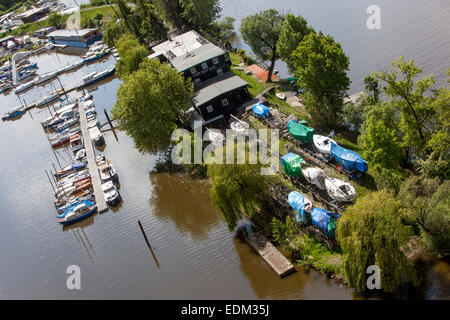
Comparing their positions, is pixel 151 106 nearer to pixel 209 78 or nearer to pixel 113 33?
pixel 209 78

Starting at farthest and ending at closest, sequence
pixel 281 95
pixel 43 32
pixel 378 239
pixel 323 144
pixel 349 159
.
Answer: pixel 43 32 < pixel 281 95 < pixel 323 144 < pixel 349 159 < pixel 378 239

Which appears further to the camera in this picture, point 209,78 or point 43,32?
point 43,32

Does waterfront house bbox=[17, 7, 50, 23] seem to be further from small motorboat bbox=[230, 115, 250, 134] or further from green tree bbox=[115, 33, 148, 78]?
small motorboat bbox=[230, 115, 250, 134]

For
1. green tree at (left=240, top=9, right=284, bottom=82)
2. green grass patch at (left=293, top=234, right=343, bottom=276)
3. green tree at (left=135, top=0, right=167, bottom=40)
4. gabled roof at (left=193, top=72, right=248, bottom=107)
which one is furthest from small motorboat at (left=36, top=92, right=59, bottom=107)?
green grass patch at (left=293, top=234, right=343, bottom=276)

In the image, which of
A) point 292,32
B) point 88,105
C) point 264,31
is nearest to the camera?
point 292,32

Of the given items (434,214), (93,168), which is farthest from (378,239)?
(93,168)

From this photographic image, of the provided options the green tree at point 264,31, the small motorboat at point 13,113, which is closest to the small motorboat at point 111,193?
the green tree at point 264,31

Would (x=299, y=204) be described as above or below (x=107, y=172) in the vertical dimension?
below

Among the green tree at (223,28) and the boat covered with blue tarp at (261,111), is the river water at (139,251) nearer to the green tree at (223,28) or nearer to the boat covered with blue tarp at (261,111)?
the boat covered with blue tarp at (261,111)
